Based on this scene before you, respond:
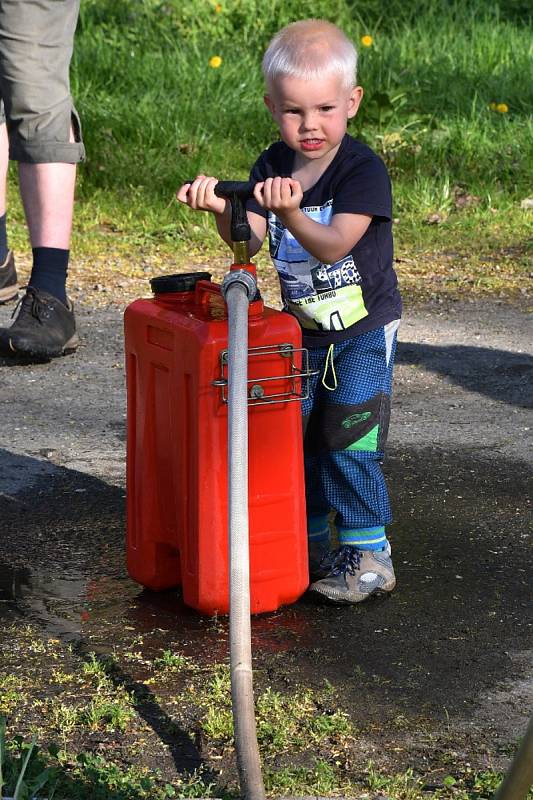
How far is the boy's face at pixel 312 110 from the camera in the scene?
2.71 m

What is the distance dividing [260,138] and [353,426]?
172 inches

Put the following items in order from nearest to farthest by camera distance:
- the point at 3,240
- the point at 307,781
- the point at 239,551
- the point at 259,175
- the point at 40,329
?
the point at 307,781 → the point at 239,551 → the point at 259,175 → the point at 40,329 → the point at 3,240

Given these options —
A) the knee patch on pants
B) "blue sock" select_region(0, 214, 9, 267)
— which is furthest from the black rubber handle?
Answer: "blue sock" select_region(0, 214, 9, 267)

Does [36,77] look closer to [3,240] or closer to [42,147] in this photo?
Answer: [42,147]

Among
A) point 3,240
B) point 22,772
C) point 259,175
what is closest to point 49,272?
point 3,240

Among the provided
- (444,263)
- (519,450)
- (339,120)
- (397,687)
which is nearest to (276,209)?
(339,120)

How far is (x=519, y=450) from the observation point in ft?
12.6

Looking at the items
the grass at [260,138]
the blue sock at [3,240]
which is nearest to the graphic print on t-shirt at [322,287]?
the blue sock at [3,240]

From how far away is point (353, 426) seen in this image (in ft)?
9.41

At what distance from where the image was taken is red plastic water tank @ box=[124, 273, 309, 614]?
8.61ft

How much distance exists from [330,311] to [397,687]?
33.4 inches

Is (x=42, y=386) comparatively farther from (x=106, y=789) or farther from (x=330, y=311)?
(x=106, y=789)

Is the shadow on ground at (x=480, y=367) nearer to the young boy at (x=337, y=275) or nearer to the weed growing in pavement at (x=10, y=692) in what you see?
the young boy at (x=337, y=275)

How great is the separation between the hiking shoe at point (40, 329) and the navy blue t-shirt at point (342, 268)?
176 centimetres
